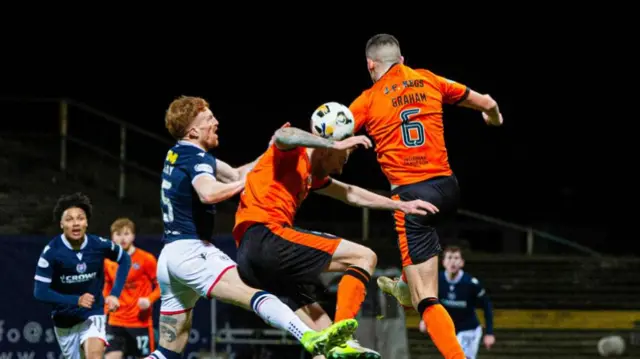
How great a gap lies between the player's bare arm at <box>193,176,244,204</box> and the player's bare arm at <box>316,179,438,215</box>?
87 cm

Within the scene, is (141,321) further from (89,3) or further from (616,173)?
(616,173)

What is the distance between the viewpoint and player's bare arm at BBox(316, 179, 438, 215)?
6.85 m

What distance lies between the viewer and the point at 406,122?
293 inches

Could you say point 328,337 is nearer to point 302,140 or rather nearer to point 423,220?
point 302,140

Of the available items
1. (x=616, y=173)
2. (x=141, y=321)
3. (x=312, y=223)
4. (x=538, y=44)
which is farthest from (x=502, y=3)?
(x=141, y=321)

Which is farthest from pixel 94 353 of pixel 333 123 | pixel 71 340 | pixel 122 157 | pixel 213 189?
pixel 122 157

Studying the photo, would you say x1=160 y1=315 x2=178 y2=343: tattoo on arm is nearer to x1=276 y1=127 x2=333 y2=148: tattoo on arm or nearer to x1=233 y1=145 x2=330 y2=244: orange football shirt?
x1=233 y1=145 x2=330 y2=244: orange football shirt

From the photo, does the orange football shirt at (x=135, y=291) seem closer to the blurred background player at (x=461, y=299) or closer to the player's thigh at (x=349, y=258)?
the blurred background player at (x=461, y=299)

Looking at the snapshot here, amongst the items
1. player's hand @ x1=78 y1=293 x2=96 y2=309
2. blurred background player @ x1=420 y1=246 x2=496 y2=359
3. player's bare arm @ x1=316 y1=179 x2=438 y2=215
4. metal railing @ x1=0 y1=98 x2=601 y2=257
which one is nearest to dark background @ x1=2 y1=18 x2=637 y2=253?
metal railing @ x1=0 y1=98 x2=601 y2=257

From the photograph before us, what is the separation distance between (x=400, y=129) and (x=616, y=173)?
550 inches

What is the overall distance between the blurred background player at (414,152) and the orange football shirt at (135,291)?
15.5ft

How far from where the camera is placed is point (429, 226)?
752 centimetres

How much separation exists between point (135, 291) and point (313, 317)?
16.6 feet

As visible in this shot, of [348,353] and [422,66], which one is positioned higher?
[422,66]
